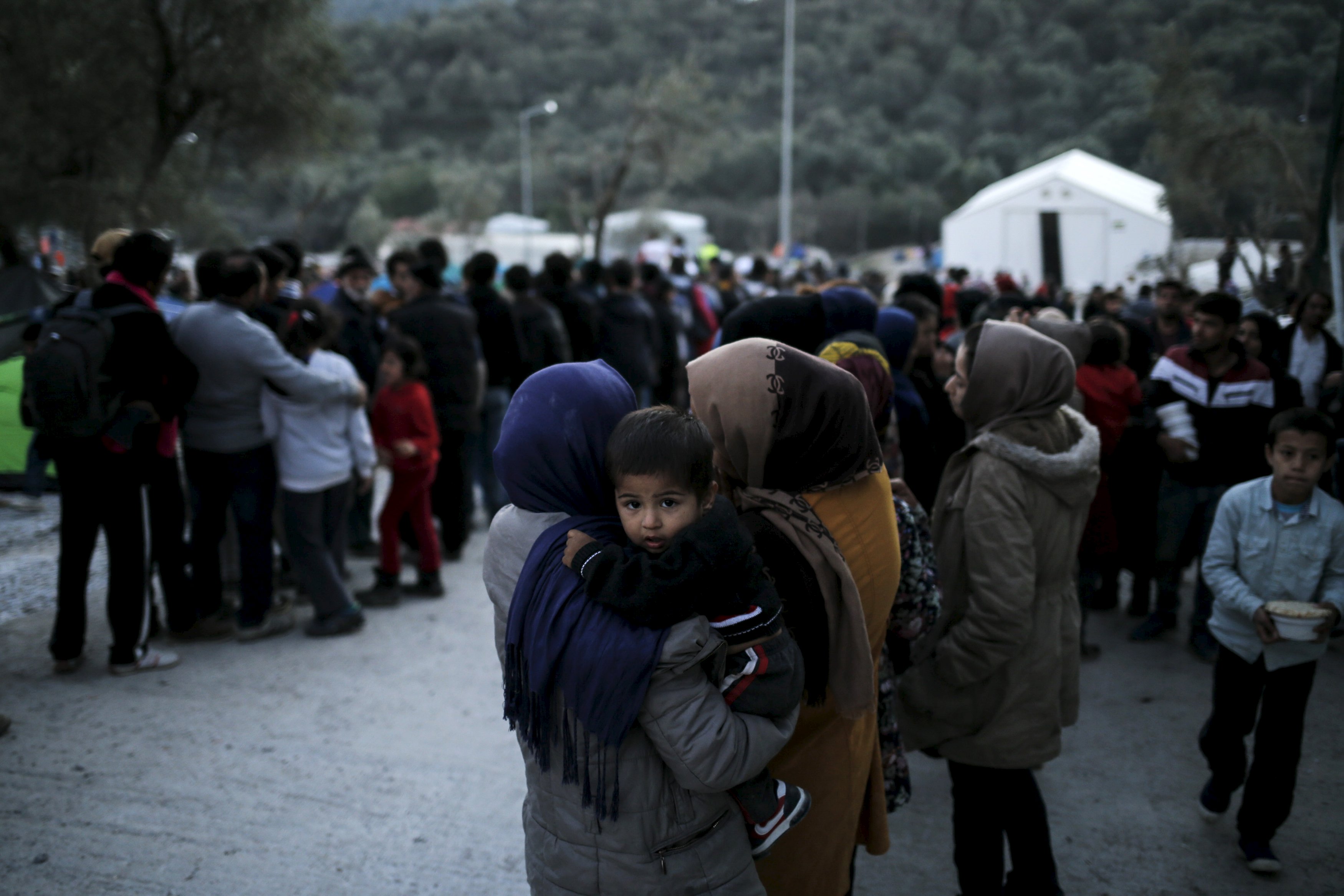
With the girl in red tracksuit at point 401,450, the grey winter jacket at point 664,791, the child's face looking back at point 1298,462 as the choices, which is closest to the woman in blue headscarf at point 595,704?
the grey winter jacket at point 664,791

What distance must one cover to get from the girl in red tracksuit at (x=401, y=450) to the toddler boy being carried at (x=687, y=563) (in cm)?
397

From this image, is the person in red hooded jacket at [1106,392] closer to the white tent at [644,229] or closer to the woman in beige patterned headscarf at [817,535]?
the woman in beige patterned headscarf at [817,535]

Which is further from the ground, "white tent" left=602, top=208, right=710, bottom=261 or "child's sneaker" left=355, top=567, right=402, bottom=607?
"white tent" left=602, top=208, right=710, bottom=261

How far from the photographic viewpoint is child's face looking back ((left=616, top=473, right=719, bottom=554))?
1.66 m

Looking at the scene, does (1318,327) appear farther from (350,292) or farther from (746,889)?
(350,292)

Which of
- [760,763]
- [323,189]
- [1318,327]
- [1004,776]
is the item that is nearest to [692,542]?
[760,763]

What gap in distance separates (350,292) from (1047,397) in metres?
4.82

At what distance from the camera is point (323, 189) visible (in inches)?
642

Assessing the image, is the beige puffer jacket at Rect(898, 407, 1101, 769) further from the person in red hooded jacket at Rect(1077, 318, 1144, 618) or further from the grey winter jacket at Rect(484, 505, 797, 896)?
the person in red hooded jacket at Rect(1077, 318, 1144, 618)

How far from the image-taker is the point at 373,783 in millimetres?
3576

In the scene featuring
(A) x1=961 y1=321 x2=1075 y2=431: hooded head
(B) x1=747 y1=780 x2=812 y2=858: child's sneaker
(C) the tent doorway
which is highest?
(C) the tent doorway

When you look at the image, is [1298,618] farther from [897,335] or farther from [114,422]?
[114,422]

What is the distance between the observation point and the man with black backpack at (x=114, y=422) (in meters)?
3.96

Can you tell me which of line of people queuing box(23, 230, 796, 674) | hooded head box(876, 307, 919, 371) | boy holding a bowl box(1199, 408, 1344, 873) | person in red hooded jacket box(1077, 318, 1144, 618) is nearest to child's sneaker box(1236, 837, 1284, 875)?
boy holding a bowl box(1199, 408, 1344, 873)
